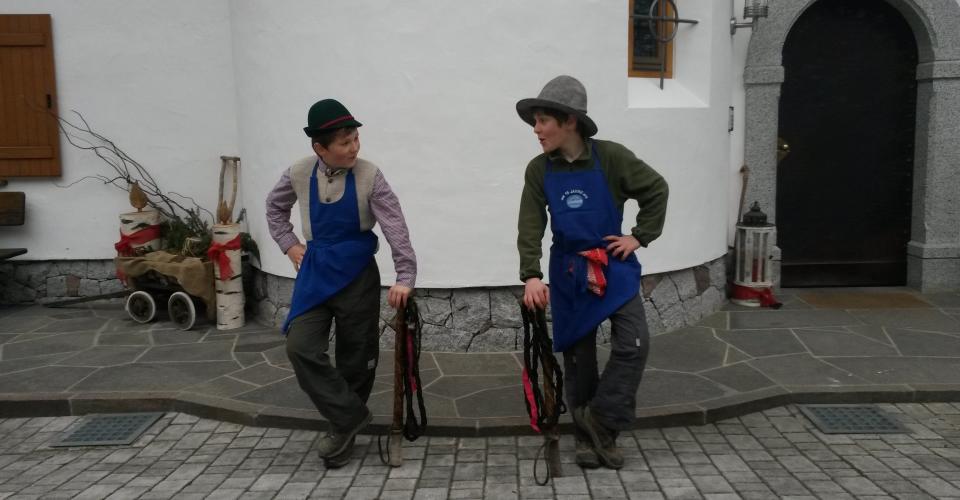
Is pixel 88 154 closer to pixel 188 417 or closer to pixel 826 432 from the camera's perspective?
pixel 188 417

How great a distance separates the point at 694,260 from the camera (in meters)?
6.82

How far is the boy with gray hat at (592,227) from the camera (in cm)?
409

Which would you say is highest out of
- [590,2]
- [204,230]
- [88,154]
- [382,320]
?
[590,2]

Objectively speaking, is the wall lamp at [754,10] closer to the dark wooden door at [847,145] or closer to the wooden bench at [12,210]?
the dark wooden door at [847,145]

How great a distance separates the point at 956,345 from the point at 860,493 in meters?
2.81

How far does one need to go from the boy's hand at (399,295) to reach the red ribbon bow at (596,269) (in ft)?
2.79

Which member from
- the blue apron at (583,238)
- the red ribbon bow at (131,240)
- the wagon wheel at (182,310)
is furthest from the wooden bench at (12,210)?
the blue apron at (583,238)

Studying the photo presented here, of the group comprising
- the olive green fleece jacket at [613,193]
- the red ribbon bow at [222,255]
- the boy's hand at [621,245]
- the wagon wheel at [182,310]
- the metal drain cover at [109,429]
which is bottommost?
the metal drain cover at [109,429]

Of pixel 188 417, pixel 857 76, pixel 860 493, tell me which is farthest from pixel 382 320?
pixel 857 76

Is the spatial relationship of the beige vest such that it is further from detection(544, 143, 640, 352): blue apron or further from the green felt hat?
detection(544, 143, 640, 352): blue apron

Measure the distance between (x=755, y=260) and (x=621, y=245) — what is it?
365 centimetres

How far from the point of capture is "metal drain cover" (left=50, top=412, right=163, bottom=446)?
4.77 meters

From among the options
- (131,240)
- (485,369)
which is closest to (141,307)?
(131,240)

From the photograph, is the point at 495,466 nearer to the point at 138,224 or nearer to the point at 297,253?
the point at 297,253
